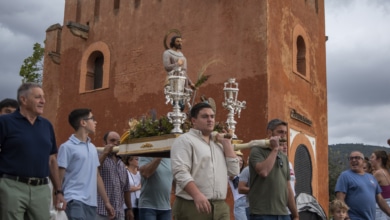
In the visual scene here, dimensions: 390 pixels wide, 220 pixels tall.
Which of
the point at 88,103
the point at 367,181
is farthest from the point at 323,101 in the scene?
the point at 367,181

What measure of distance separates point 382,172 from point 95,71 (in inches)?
498

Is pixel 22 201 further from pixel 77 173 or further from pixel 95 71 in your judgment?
pixel 95 71

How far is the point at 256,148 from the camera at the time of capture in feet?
20.1

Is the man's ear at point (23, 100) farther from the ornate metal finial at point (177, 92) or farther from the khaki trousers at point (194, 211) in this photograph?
the ornate metal finial at point (177, 92)

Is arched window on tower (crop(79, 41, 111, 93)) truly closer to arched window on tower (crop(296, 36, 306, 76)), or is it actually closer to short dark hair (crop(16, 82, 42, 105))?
arched window on tower (crop(296, 36, 306, 76))

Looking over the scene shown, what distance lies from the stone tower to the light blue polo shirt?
8323mm

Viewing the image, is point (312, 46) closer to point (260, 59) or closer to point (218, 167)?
point (260, 59)

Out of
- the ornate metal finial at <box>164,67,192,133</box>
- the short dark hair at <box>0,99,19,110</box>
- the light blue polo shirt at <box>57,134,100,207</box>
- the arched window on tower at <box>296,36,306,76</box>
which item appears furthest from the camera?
the arched window on tower at <box>296,36,306,76</box>

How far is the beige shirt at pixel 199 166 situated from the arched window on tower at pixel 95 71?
13.9m

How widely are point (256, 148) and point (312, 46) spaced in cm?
1230

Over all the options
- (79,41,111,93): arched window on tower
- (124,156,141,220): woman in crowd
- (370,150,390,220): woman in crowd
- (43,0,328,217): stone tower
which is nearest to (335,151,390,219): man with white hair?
→ (370,150,390,220): woman in crowd

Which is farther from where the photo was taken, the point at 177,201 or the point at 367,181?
the point at 367,181

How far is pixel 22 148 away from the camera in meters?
5.06

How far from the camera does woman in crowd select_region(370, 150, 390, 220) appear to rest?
859 centimetres
